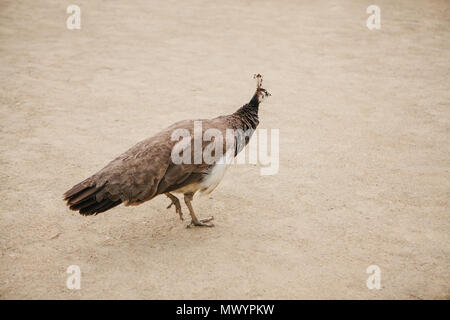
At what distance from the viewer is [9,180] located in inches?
203

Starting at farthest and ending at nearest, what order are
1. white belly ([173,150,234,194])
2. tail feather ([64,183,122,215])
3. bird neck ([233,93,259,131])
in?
bird neck ([233,93,259,131])
white belly ([173,150,234,194])
tail feather ([64,183,122,215])

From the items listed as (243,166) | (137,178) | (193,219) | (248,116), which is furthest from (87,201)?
(243,166)

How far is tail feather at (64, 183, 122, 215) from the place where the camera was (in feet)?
12.6

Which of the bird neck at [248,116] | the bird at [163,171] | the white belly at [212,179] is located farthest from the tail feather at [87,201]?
the bird neck at [248,116]

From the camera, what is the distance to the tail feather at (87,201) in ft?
12.6

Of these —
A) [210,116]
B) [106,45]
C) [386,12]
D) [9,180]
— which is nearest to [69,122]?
[9,180]

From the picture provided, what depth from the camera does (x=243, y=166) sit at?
5797 mm

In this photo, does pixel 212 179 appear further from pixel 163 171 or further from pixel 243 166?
pixel 243 166

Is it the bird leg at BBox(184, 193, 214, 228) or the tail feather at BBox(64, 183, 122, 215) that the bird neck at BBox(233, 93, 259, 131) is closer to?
the bird leg at BBox(184, 193, 214, 228)

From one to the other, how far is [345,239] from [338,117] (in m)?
3.17

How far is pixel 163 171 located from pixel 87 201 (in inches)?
30.6

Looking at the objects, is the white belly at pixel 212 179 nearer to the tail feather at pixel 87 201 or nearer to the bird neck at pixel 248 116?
the bird neck at pixel 248 116

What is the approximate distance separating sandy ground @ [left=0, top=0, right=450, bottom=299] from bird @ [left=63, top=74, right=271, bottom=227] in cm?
58

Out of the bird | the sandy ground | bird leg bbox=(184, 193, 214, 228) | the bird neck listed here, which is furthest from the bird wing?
the bird neck
